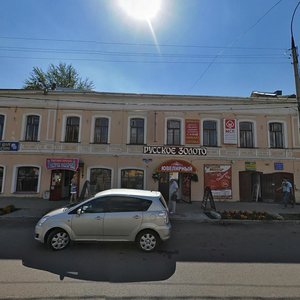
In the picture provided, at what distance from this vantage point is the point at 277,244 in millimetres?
7789

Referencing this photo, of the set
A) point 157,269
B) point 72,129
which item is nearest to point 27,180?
point 72,129

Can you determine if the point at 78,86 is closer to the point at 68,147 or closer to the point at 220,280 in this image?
the point at 68,147

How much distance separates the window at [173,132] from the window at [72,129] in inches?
250

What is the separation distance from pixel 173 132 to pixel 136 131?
8.49 feet

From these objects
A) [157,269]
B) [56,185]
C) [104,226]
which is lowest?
[157,269]

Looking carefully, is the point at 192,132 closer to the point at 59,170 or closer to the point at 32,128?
the point at 59,170

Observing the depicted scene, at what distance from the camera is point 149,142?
669 inches

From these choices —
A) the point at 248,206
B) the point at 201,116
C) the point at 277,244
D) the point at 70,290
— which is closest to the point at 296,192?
the point at 248,206

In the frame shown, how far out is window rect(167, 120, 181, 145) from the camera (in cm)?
1722

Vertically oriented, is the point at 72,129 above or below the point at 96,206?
above

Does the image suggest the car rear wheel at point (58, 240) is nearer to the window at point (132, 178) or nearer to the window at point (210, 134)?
the window at point (132, 178)

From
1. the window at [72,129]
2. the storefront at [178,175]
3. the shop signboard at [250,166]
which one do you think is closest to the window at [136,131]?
the storefront at [178,175]

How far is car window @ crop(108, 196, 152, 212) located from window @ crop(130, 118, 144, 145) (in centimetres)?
1001

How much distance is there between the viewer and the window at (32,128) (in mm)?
17000
